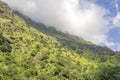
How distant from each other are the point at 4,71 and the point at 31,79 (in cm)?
2370

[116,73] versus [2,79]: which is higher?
[116,73]

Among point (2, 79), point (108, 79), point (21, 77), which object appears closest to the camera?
point (2, 79)

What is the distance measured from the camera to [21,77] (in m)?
182

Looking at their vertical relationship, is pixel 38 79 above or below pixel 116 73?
below

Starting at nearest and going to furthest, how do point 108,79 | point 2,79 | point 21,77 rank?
point 2,79
point 21,77
point 108,79

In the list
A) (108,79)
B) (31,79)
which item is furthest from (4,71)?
(108,79)

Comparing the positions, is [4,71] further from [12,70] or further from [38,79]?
[38,79]

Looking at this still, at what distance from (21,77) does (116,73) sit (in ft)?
212

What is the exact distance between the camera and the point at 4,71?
597ft

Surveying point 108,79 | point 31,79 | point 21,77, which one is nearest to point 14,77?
point 21,77

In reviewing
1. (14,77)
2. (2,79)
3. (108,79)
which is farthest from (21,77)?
(108,79)

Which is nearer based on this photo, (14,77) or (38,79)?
(14,77)

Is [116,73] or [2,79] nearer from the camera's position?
[2,79]

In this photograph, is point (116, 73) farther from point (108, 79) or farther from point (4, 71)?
point (4, 71)
